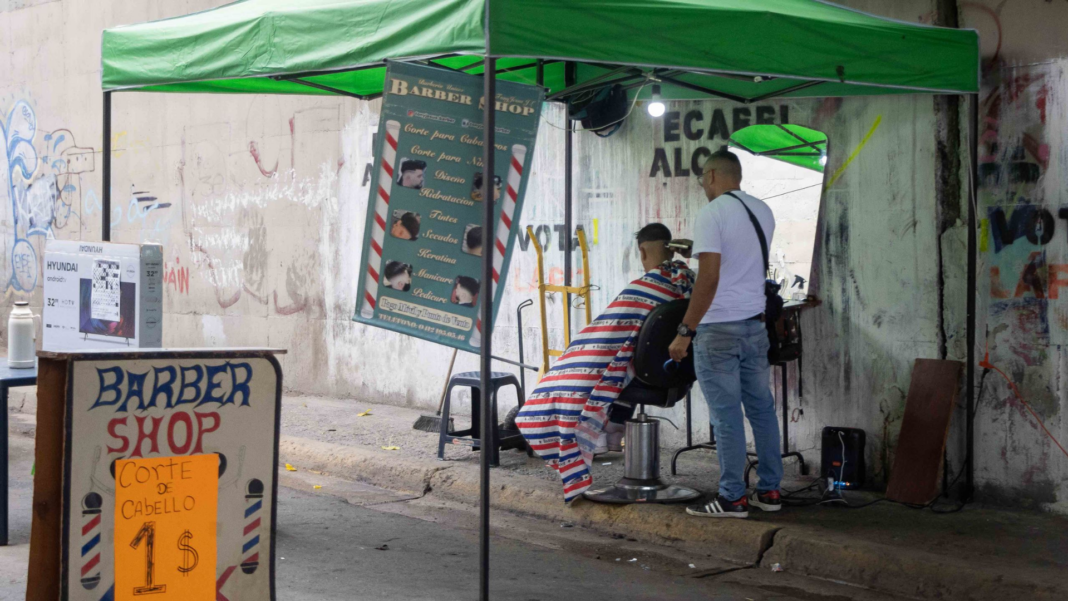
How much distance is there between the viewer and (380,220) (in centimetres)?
450

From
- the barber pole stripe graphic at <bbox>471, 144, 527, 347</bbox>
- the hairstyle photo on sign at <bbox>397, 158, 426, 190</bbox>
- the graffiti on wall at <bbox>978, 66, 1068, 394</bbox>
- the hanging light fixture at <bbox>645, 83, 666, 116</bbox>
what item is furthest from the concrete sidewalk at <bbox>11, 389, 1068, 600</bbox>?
the hairstyle photo on sign at <bbox>397, 158, 426, 190</bbox>

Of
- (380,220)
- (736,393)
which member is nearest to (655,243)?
(736,393)

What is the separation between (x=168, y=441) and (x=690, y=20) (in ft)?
8.80

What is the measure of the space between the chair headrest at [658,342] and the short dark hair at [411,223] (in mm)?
1482

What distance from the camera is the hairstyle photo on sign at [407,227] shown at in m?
4.51

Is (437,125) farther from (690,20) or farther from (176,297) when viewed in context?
(176,297)

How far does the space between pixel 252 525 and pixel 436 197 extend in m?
A: 1.59

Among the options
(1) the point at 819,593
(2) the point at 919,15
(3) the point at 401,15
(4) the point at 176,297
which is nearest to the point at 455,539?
A: (1) the point at 819,593

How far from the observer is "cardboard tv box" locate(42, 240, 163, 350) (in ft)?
16.0

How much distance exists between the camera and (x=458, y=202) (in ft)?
14.8

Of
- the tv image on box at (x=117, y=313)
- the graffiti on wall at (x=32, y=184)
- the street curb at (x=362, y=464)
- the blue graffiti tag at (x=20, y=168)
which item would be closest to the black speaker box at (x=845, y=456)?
the street curb at (x=362, y=464)

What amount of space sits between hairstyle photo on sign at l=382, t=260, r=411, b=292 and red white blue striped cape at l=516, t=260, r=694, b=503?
142 cm

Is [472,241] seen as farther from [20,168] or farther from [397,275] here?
[20,168]

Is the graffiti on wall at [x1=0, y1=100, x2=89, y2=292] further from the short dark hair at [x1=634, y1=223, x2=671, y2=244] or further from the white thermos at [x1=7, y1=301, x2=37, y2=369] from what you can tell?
the short dark hair at [x1=634, y1=223, x2=671, y2=244]
